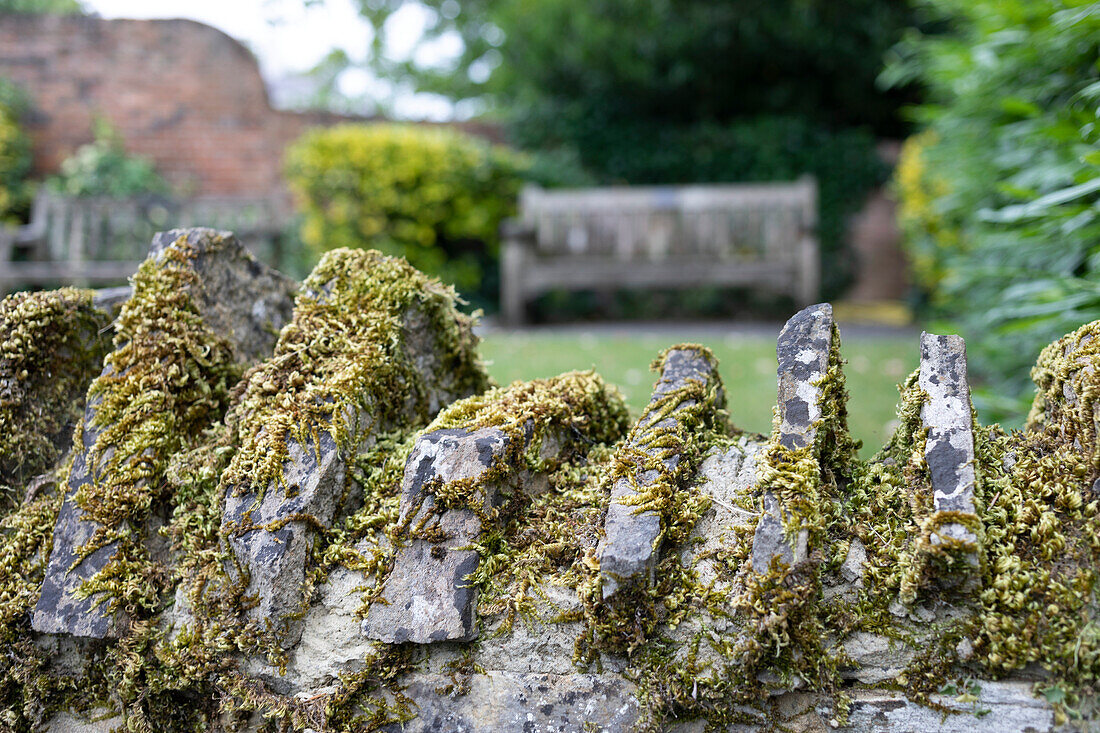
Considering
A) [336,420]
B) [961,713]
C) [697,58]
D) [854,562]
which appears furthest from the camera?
[697,58]

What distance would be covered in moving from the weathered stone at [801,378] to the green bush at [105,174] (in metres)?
9.01

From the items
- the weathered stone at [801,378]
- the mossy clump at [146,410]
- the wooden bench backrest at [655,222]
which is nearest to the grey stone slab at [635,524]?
the weathered stone at [801,378]

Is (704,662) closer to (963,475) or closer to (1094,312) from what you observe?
(963,475)

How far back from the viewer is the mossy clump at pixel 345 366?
1441mm

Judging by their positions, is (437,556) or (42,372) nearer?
(437,556)

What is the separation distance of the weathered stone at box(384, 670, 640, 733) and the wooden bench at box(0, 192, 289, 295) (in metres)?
6.09

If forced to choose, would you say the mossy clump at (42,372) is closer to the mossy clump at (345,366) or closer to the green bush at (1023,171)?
the mossy clump at (345,366)

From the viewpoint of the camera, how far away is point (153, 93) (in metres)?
9.45

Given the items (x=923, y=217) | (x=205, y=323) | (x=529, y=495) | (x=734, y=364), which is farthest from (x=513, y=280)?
(x=529, y=495)

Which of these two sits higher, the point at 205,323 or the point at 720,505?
the point at 205,323

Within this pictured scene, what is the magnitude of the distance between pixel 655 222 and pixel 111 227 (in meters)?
5.32

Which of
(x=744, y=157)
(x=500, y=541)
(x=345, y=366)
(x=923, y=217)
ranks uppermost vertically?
(x=744, y=157)

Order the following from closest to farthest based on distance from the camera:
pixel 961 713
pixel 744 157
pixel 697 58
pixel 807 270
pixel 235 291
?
pixel 961 713 → pixel 235 291 → pixel 807 270 → pixel 697 58 → pixel 744 157

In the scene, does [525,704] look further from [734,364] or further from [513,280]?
[513,280]
